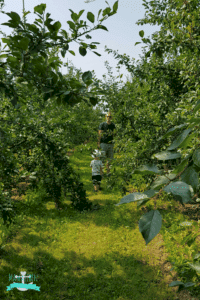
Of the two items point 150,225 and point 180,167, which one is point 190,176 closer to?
point 180,167

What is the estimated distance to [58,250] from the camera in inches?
149

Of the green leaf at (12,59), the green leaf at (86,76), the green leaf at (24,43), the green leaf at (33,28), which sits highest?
the green leaf at (33,28)

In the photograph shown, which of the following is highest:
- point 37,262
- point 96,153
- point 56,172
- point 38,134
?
point 38,134

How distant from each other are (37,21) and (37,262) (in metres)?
3.35

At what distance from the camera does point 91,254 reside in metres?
3.74

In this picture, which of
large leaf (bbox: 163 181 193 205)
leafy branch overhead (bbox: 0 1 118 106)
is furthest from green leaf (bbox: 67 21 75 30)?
large leaf (bbox: 163 181 193 205)

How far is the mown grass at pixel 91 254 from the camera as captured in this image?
301 cm

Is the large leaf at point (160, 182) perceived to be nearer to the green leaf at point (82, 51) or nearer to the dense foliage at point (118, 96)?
the dense foliage at point (118, 96)

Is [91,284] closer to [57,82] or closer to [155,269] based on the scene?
[155,269]

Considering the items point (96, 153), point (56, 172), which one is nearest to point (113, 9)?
point (96, 153)

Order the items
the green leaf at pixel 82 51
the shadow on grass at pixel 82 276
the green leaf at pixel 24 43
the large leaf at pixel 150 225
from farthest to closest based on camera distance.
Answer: the shadow on grass at pixel 82 276, the green leaf at pixel 82 51, the green leaf at pixel 24 43, the large leaf at pixel 150 225

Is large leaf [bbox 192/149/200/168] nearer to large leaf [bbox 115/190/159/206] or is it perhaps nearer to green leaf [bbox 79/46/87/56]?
large leaf [bbox 115/190/159/206]

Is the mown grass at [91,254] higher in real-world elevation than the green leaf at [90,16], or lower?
lower

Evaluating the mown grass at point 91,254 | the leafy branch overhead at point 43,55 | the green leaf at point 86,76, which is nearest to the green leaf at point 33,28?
the leafy branch overhead at point 43,55
